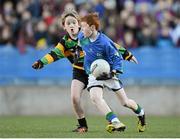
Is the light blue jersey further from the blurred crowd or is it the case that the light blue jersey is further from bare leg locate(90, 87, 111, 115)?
the blurred crowd

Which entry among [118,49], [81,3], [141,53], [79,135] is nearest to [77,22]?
[118,49]

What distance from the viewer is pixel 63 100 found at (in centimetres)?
2211

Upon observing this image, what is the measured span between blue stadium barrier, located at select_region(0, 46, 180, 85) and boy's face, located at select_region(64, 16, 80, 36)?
23.5 ft

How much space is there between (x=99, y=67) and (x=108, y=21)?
9540mm

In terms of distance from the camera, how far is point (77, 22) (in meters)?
14.5

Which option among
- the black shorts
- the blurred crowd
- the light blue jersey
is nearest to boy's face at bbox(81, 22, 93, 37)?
the light blue jersey

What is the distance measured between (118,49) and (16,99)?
28.3 ft

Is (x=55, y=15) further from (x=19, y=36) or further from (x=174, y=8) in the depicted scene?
(x=174, y=8)

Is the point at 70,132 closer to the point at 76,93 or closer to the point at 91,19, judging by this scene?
the point at 76,93

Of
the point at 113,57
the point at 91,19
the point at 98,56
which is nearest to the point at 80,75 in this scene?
the point at 98,56

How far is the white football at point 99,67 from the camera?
13273 mm

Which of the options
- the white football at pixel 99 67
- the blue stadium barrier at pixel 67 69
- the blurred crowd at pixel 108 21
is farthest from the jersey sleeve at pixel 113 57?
the blurred crowd at pixel 108 21

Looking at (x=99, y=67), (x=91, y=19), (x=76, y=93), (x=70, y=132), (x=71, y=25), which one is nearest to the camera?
(x=99, y=67)

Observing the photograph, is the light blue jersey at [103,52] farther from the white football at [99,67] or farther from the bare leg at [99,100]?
the bare leg at [99,100]
